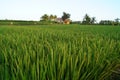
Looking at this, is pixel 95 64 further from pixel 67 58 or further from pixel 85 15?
pixel 85 15

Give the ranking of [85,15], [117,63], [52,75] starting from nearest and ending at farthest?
[52,75] < [117,63] < [85,15]

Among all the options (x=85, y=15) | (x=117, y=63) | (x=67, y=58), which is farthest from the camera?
(x=85, y=15)

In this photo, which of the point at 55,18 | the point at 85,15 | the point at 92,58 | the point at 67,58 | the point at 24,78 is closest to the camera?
the point at 24,78

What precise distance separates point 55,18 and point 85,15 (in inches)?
652

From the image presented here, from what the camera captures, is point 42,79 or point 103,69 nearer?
point 42,79

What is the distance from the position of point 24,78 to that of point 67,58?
57 centimetres

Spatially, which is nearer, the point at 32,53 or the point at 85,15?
the point at 32,53

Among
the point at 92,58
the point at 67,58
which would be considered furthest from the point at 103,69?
the point at 67,58

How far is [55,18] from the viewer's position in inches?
3474

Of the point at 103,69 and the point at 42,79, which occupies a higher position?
the point at 42,79

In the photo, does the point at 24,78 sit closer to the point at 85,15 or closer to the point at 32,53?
the point at 32,53

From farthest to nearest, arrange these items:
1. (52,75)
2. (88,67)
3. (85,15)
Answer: (85,15) < (88,67) < (52,75)

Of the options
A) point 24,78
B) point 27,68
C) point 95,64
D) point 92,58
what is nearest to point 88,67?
point 95,64

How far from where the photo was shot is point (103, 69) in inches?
91.1
